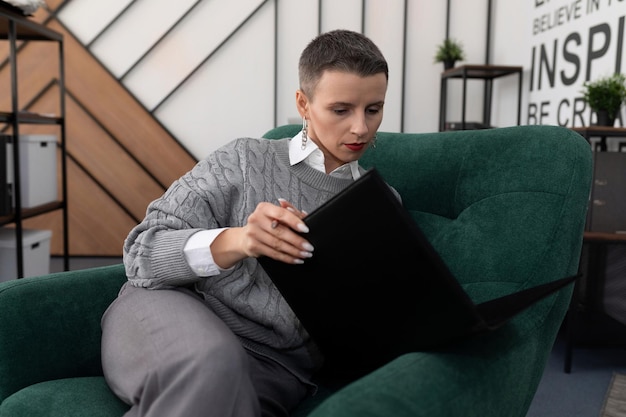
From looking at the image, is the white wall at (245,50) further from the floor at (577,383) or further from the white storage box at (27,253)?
the floor at (577,383)

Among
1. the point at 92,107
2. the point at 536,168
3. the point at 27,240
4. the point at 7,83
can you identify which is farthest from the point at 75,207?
the point at 536,168

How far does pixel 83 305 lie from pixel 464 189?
2.58 feet

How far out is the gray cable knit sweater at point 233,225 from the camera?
0.91 meters

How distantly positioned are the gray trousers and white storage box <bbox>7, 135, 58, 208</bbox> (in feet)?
5.41

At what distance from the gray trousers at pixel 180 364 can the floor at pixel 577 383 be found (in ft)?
3.83

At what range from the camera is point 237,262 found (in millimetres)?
881

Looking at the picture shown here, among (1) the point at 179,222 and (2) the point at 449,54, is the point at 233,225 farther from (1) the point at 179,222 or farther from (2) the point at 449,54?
(2) the point at 449,54

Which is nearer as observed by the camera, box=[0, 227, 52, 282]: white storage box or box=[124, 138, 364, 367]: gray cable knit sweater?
box=[124, 138, 364, 367]: gray cable knit sweater

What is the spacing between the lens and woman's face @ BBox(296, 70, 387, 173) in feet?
3.15

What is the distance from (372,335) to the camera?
2.73 ft

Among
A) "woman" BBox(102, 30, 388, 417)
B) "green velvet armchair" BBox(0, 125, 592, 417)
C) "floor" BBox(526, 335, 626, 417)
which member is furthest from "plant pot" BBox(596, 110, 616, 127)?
"woman" BBox(102, 30, 388, 417)

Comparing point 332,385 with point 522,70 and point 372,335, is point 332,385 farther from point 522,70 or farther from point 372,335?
point 522,70

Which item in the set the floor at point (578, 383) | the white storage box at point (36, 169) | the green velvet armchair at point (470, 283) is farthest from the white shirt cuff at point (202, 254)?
the white storage box at point (36, 169)

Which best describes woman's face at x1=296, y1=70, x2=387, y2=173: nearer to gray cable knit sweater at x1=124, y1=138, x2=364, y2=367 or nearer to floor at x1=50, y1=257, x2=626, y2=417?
gray cable knit sweater at x1=124, y1=138, x2=364, y2=367
